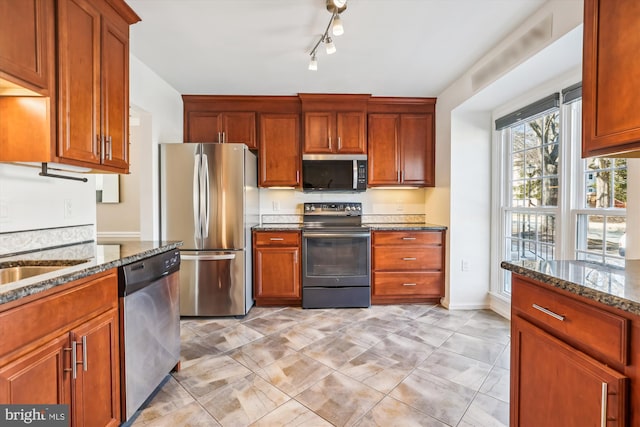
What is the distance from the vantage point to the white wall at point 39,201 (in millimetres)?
1545

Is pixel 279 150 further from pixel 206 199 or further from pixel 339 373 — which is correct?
pixel 339 373

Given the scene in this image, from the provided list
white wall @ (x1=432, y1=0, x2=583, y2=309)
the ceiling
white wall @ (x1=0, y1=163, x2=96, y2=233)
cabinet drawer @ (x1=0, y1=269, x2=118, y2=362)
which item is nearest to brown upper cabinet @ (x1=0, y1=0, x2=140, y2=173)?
white wall @ (x1=0, y1=163, x2=96, y2=233)

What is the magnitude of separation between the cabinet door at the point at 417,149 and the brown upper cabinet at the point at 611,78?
7.50ft

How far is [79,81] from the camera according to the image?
5.03ft

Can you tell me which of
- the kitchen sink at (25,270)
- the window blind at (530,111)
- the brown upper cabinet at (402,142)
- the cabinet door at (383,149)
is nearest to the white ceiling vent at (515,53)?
the window blind at (530,111)

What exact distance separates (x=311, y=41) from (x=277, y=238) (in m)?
1.93

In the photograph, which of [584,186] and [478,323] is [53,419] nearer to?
[478,323]

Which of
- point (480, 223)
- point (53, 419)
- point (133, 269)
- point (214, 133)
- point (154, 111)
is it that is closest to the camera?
point (53, 419)

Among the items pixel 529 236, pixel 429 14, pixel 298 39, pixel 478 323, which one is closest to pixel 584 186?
pixel 529 236

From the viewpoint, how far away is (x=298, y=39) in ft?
7.38

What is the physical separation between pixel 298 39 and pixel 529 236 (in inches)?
106

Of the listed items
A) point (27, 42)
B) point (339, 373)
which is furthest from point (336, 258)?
point (27, 42)

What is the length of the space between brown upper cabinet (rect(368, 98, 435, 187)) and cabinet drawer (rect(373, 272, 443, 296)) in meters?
1.08

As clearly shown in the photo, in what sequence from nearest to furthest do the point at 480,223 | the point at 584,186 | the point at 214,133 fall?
the point at 584,186
the point at 480,223
the point at 214,133
